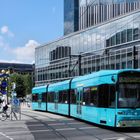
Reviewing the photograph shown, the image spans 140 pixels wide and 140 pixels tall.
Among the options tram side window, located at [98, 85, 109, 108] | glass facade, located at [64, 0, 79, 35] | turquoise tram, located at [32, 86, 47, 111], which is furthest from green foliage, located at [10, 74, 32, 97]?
tram side window, located at [98, 85, 109, 108]

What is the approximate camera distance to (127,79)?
73.8 feet

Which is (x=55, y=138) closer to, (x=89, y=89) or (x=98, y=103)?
(x=98, y=103)

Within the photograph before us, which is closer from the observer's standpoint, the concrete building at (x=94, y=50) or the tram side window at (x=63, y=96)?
the tram side window at (x=63, y=96)

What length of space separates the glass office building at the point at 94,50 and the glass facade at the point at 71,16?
664 cm

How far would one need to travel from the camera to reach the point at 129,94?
73.1 ft

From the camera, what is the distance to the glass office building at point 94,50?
6259 centimetres

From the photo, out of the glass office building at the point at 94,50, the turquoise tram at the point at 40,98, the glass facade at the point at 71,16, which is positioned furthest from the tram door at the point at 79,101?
the glass facade at the point at 71,16

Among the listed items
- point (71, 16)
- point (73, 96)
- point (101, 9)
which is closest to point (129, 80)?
point (73, 96)

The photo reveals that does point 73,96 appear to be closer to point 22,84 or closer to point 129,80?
point 129,80

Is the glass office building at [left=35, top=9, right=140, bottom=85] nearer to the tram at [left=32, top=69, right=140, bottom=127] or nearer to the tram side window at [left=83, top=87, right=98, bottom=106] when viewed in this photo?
the tram side window at [left=83, top=87, right=98, bottom=106]

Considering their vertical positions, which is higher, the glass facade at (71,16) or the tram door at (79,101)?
the glass facade at (71,16)

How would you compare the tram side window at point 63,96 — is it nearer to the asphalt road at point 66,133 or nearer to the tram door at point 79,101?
the tram door at point 79,101

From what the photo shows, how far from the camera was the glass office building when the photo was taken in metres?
62.6

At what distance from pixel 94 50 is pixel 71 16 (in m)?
31.4
